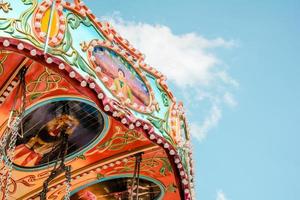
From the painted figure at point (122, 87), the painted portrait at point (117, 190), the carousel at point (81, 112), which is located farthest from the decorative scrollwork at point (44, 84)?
the painted portrait at point (117, 190)

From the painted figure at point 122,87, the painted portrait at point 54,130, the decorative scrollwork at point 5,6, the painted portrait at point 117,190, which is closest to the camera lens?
the decorative scrollwork at point 5,6

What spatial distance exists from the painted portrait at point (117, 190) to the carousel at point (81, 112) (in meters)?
0.02

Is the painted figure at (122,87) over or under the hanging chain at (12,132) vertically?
over

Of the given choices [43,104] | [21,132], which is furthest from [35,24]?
[21,132]

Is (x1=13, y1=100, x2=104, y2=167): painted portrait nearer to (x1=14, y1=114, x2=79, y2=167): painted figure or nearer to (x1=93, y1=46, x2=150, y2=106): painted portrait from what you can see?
(x1=14, y1=114, x2=79, y2=167): painted figure

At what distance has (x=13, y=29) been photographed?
530 cm

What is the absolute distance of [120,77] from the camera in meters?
6.83

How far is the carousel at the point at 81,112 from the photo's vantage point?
5.67m

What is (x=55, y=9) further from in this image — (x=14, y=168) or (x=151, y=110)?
(x=14, y=168)

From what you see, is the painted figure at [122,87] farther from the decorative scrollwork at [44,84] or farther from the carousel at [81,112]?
the decorative scrollwork at [44,84]

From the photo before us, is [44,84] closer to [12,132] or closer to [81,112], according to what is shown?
[81,112]

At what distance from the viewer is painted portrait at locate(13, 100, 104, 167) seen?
7195 millimetres

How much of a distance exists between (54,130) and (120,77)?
1.61 metres

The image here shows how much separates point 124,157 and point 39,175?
1636 millimetres
